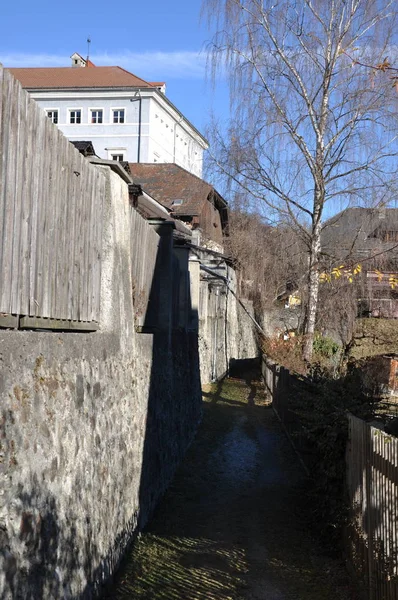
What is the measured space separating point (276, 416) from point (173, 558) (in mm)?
10876

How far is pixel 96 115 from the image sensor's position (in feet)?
187

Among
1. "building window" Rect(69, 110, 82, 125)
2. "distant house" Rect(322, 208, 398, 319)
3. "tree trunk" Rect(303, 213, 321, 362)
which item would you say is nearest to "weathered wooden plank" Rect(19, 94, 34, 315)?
"distant house" Rect(322, 208, 398, 319)

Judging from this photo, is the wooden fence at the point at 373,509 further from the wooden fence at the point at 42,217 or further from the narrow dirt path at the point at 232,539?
the wooden fence at the point at 42,217

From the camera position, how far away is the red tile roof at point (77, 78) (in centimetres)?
5619

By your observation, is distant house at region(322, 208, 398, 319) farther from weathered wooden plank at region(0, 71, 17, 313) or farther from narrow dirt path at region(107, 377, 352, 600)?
weathered wooden plank at region(0, 71, 17, 313)

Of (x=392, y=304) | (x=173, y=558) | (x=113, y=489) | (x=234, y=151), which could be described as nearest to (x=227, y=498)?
(x=173, y=558)

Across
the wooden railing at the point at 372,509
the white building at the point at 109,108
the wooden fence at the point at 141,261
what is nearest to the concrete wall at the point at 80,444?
the wooden fence at the point at 141,261

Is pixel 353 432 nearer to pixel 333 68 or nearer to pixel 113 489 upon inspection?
pixel 113 489

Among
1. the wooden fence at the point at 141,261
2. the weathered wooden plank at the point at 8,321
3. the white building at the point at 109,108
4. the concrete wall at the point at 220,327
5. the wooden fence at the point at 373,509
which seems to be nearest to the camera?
the weathered wooden plank at the point at 8,321

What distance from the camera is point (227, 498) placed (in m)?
10.1

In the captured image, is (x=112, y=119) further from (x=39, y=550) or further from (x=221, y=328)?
(x=39, y=550)

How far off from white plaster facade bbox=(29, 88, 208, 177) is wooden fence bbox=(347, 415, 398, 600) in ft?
162

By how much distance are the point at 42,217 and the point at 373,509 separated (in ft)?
10.4

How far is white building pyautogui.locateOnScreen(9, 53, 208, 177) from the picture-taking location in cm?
5503
